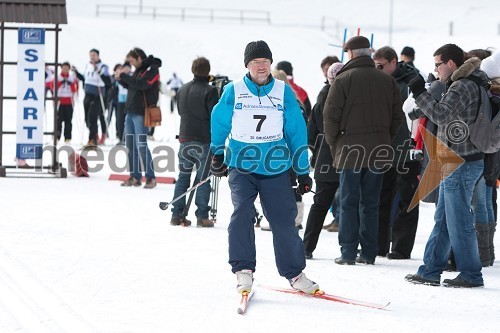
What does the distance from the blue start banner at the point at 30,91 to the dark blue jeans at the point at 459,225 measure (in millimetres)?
8811

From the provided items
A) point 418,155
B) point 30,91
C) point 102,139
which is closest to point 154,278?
point 418,155

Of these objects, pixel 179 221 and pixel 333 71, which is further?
pixel 179 221

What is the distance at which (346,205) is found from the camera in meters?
9.19

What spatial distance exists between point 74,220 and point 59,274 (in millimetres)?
3245

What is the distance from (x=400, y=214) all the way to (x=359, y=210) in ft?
2.45

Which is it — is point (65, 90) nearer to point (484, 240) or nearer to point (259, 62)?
point (484, 240)

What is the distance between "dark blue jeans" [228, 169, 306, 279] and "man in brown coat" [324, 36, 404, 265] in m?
1.47

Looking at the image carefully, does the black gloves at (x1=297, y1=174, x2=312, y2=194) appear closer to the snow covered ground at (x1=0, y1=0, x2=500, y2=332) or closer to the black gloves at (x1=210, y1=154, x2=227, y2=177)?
the black gloves at (x1=210, y1=154, x2=227, y2=177)

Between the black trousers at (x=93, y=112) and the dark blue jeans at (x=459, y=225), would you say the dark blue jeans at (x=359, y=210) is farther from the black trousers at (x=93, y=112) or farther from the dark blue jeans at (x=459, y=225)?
the black trousers at (x=93, y=112)

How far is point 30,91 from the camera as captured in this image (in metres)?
15.9

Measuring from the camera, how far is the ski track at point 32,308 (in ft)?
21.2

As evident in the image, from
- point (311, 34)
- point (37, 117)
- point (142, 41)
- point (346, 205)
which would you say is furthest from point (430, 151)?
point (311, 34)

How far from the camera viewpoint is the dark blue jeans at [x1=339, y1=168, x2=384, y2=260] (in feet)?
30.0

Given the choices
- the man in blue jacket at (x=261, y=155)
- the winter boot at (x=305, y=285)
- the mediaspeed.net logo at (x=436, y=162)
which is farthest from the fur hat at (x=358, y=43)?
the winter boot at (x=305, y=285)
